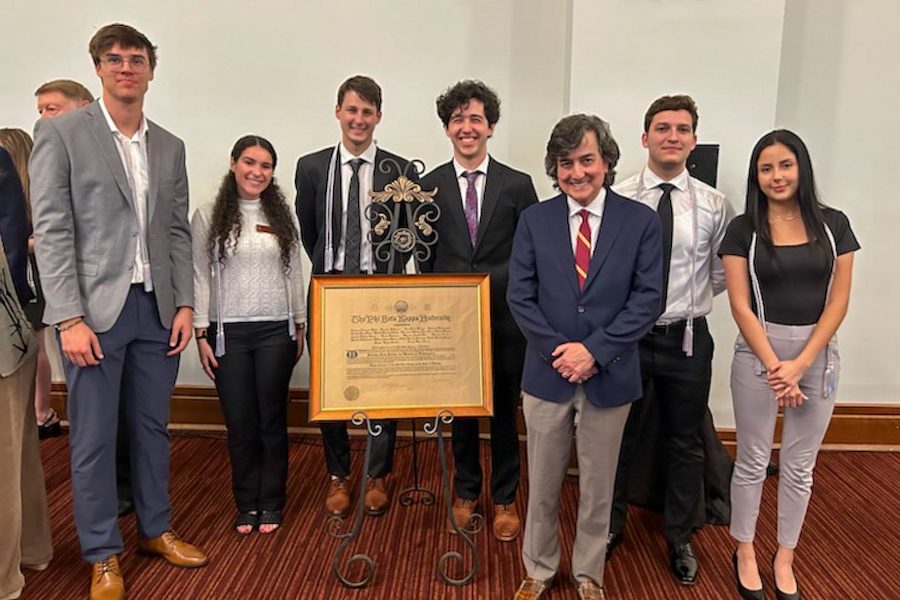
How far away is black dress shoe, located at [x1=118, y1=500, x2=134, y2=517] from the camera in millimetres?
→ 3094

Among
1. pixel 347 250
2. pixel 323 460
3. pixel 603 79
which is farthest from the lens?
pixel 323 460

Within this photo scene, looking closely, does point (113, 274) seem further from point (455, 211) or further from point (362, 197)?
point (455, 211)

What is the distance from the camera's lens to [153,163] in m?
2.43

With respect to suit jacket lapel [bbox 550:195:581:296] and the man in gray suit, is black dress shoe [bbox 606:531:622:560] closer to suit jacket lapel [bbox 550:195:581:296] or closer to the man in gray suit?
suit jacket lapel [bbox 550:195:581:296]

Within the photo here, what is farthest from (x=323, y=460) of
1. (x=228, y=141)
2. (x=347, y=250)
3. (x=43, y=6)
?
(x=43, y=6)

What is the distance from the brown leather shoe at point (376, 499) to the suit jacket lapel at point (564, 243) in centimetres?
153

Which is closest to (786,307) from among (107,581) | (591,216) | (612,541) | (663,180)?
(663,180)

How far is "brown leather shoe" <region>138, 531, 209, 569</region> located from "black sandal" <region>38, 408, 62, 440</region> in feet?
5.68

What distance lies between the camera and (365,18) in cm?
388

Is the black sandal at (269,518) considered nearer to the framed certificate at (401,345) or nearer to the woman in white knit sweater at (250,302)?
the woman in white knit sweater at (250,302)

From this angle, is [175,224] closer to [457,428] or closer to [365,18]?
[457,428]

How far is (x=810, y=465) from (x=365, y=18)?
10.6ft

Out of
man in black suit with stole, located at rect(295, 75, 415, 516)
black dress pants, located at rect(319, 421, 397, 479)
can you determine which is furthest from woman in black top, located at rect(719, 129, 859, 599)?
black dress pants, located at rect(319, 421, 397, 479)

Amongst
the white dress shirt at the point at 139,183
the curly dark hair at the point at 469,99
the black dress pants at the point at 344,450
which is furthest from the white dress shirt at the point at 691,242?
the white dress shirt at the point at 139,183
